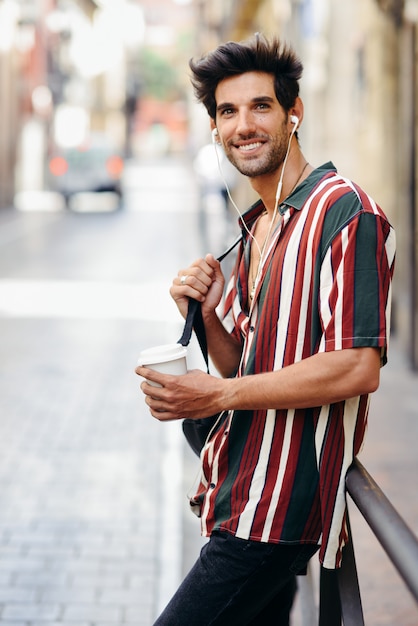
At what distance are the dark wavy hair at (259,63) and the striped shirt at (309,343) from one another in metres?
0.23

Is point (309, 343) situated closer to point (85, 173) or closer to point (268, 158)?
point (268, 158)

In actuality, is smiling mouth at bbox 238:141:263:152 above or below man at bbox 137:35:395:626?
above

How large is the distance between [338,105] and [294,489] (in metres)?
12.7

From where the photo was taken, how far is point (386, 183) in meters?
10.1

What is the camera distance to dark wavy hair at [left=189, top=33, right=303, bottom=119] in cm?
224

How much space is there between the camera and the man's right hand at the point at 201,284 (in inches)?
95.2

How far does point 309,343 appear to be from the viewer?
2.10 metres

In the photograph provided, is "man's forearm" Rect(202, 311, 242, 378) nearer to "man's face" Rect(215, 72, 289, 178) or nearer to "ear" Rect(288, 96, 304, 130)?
"man's face" Rect(215, 72, 289, 178)

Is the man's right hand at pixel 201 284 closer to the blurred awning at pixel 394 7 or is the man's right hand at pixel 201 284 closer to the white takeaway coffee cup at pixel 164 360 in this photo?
the white takeaway coffee cup at pixel 164 360

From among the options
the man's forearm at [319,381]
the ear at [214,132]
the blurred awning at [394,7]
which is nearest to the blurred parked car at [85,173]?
the blurred awning at [394,7]

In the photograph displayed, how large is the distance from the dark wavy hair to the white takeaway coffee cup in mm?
657

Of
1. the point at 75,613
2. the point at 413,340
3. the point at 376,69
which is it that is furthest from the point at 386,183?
the point at 75,613

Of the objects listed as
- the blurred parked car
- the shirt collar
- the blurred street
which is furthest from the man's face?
the blurred parked car

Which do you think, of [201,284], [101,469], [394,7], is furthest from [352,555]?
[394,7]
